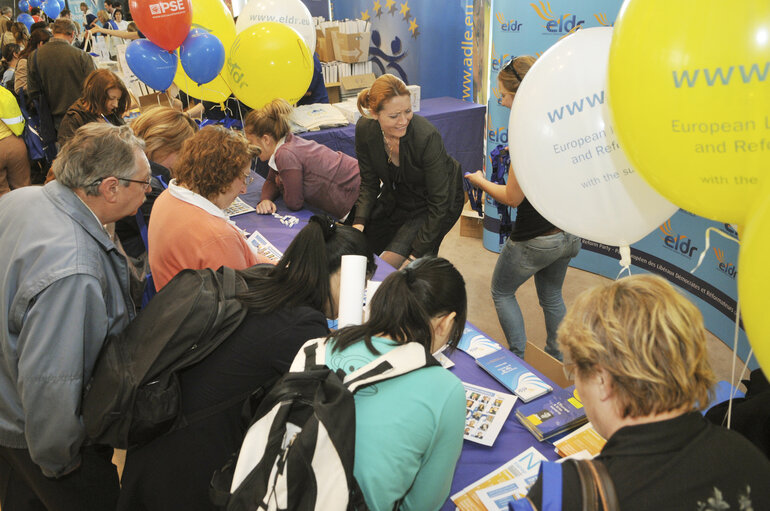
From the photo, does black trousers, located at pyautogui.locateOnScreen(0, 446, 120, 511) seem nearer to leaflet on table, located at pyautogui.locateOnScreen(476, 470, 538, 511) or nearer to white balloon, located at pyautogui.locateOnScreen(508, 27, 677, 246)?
leaflet on table, located at pyautogui.locateOnScreen(476, 470, 538, 511)

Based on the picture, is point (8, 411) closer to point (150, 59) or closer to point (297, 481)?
point (297, 481)

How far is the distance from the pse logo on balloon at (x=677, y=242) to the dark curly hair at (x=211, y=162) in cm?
257

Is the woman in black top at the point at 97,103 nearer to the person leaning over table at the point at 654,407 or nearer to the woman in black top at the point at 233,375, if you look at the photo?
the woman in black top at the point at 233,375

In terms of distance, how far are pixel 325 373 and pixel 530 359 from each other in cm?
111

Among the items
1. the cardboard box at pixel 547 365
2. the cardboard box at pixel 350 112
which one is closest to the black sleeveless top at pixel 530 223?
the cardboard box at pixel 547 365

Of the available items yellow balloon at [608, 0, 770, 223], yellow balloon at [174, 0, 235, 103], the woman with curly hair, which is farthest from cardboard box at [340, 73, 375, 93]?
yellow balloon at [608, 0, 770, 223]

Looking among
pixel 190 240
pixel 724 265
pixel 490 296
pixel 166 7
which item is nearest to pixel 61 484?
pixel 190 240

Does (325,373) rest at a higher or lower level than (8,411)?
higher

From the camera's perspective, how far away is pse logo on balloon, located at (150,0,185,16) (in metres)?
3.06

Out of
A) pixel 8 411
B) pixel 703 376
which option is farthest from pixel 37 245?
pixel 703 376

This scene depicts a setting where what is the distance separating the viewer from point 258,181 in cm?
359

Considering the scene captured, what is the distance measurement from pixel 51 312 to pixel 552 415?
4.30 ft

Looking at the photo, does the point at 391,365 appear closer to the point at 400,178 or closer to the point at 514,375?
the point at 514,375

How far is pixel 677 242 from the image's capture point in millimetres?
3252
